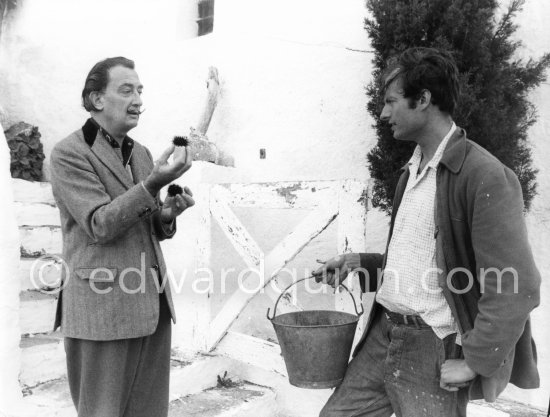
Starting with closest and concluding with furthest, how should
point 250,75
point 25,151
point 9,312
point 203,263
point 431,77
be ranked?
point 431,77, point 9,312, point 203,263, point 250,75, point 25,151

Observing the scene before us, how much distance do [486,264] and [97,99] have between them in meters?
1.71

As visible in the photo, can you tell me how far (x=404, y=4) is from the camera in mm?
3248

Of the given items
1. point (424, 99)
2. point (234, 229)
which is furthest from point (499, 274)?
point (234, 229)

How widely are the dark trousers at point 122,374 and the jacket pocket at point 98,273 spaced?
10.3 inches

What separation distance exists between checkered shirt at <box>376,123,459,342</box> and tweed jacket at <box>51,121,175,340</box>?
999 mm

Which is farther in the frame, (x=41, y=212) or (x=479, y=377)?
(x=41, y=212)

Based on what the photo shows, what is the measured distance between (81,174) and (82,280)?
1.41 ft

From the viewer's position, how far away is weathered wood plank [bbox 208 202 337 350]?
11.1ft

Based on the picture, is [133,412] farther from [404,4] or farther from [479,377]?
[404,4]

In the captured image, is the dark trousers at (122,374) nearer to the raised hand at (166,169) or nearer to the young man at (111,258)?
the young man at (111,258)

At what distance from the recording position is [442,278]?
6.34 ft

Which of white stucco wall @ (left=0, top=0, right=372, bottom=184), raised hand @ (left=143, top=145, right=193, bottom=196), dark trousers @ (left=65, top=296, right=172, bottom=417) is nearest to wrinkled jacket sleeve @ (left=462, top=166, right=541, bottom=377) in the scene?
raised hand @ (left=143, top=145, right=193, bottom=196)

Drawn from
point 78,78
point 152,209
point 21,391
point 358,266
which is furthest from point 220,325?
point 78,78

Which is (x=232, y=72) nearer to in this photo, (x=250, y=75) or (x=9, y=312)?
(x=250, y=75)
